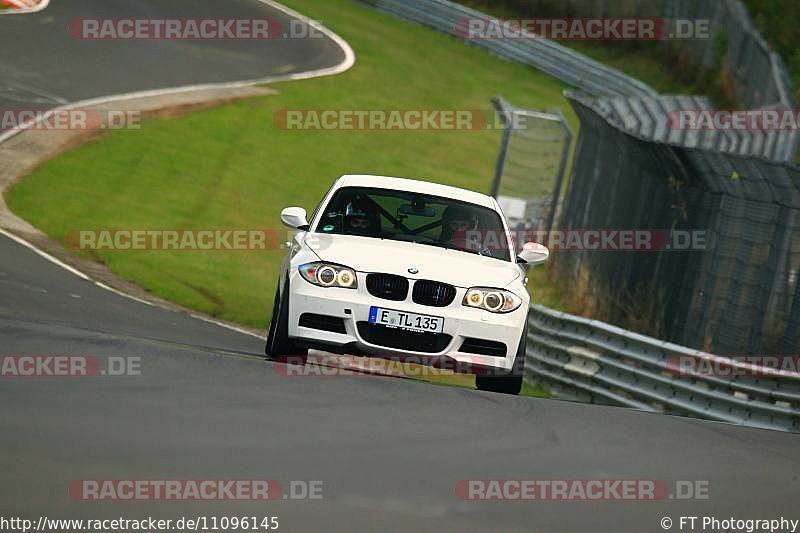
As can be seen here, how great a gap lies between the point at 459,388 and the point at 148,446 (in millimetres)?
3656

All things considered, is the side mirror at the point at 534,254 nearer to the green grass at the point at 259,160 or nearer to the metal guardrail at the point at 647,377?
the metal guardrail at the point at 647,377

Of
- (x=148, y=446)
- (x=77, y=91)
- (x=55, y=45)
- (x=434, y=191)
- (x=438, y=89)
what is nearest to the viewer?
(x=148, y=446)

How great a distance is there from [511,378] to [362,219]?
1.74 m

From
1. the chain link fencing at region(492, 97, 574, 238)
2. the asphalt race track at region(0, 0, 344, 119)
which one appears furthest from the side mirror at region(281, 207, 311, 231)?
the asphalt race track at region(0, 0, 344, 119)

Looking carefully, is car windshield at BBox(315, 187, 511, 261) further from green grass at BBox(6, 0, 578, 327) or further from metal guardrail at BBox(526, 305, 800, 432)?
green grass at BBox(6, 0, 578, 327)

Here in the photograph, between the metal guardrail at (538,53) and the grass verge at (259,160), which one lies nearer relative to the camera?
the grass verge at (259,160)

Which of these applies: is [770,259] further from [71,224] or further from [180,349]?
[71,224]

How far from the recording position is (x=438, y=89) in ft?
Result: 123

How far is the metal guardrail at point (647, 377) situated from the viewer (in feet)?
41.3

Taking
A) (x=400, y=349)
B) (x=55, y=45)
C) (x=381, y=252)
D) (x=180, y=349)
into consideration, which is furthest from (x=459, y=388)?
(x=55, y=45)

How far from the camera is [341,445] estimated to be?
25.4ft

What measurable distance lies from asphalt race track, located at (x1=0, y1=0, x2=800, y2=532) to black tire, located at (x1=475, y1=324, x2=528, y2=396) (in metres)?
0.59

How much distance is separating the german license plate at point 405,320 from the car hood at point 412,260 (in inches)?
10.6

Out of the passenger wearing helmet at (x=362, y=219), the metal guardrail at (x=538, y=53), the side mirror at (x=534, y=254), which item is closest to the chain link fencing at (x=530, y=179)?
the side mirror at (x=534, y=254)
